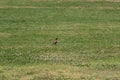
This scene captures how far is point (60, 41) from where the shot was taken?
55.6ft

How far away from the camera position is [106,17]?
26.6 metres

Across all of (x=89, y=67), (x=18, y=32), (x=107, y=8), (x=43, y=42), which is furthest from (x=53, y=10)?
(x=89, y=67)

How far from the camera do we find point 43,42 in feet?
54.2

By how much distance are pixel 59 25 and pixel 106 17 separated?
18.4ft

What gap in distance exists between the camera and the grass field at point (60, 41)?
10.6 m

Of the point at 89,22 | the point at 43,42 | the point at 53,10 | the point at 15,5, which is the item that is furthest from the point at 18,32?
the point at 15,5

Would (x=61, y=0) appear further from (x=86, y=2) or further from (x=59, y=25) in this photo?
(x=59, y=25)

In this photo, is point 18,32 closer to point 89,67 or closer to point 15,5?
point 89,67

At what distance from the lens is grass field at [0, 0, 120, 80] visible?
418 inches

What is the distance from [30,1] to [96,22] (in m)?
12.7

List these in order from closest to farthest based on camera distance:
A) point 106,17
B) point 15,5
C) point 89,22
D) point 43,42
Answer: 1. point 43,42
2. point 89,22
3. point 106,17
4. point 15,5

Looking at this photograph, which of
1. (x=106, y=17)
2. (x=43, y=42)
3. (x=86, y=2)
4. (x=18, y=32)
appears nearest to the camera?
(x=43, y=42)

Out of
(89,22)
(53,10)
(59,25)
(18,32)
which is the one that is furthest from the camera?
(53,10)

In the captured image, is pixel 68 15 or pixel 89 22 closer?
pixel 89 22
